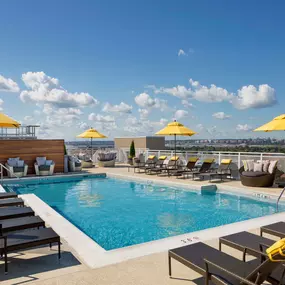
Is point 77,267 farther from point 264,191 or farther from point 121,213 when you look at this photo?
point 264,191

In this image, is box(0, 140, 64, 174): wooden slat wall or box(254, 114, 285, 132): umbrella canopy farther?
box(0, 140, 64, 174): wooden slat wall

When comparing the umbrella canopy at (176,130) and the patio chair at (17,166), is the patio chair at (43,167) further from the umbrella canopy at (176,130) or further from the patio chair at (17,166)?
the umbrella canopy at (176,130)

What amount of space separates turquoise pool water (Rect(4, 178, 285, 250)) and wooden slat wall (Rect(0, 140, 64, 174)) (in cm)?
282

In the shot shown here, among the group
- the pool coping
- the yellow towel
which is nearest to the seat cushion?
the pool coping

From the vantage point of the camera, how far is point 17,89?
22.5 meters

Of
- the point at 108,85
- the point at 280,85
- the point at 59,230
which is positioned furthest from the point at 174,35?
the point at 59,230

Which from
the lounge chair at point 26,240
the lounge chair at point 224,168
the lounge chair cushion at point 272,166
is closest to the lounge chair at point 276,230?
the lounge chair at point 26,240

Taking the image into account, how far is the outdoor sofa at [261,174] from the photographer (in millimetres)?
10062

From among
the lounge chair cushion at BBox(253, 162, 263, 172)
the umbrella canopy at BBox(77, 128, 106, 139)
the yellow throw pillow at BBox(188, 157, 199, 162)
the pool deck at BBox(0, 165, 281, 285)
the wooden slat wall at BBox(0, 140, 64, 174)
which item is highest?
the umbrella canopy at BBox(77, 128, 106, 139)

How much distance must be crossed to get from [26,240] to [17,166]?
10565 millimetres

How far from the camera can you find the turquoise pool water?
6.32 metres

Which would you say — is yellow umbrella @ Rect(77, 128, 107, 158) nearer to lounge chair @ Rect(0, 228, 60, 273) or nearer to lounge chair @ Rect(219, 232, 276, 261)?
lounge chair @ Rect(0, 228, 60, 273)

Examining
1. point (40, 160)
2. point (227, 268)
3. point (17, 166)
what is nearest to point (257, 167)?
point (227, 268)

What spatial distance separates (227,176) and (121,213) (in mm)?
6224
